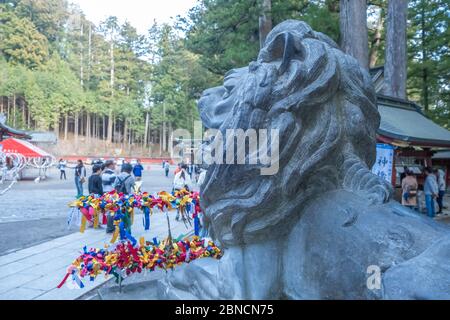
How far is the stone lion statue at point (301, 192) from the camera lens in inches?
62.0

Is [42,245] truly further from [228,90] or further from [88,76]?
[88,76]

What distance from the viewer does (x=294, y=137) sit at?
5.71 feet

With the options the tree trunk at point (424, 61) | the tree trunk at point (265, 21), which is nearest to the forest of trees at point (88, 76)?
the tree trunk at point (424, 61)

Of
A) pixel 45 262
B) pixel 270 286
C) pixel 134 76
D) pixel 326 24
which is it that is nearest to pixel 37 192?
pixel 45 262

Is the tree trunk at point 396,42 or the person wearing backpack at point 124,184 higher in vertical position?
the tree trunk at point 396,42

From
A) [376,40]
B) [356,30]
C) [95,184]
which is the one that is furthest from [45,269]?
[376,40]

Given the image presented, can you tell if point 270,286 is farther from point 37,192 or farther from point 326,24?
point 37,192

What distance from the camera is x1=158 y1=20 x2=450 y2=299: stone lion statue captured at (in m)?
1.57

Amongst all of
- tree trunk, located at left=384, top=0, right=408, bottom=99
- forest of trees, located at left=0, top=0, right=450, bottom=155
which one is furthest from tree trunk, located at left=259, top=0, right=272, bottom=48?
forest of trees, located at left=0, top=0, right=450, bottom=155

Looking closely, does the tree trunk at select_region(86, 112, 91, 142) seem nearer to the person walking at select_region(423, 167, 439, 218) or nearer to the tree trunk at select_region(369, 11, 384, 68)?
the tree trunk at select_region(369, 11, 384, 68)

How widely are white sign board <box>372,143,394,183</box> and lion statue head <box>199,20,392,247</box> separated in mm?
4493

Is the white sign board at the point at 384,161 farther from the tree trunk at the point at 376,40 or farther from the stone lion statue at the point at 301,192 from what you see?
the tree trunk at the point at 376,40

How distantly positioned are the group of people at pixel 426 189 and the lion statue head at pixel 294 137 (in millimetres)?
6323

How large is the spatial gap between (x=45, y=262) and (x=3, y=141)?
17172mm
